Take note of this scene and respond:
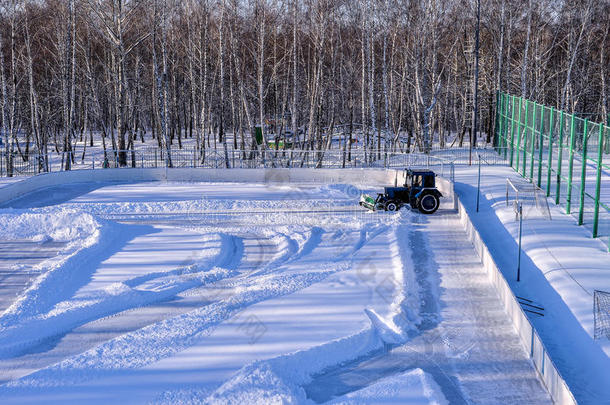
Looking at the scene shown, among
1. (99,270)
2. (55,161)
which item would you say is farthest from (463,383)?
(55,161)

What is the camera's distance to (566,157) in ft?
74.6

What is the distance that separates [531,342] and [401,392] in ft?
9.17

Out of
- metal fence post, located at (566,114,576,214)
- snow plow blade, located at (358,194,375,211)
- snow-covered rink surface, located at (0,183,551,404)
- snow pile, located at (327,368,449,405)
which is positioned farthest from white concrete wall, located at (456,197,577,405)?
snow plow blade, located at (358,194,375,211)

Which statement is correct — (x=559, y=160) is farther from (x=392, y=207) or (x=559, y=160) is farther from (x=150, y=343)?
(x=150, y=343)

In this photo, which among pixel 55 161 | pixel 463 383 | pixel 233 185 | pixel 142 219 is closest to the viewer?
pixel 463 383

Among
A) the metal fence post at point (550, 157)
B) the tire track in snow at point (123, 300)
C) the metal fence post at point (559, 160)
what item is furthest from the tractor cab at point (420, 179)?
the tire track in snow at point (123, 300)

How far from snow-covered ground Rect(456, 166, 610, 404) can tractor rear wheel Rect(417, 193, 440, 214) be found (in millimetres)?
1377

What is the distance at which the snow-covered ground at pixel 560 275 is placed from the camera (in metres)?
11.1

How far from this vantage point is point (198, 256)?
17719 millimetres

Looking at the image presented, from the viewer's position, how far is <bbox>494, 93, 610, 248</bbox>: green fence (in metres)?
19.4

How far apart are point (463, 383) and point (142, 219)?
14.9m

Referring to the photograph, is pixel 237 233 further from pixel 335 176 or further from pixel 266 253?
pixel 335 176

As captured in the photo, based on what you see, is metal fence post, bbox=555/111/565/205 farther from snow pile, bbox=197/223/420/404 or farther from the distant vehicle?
snow pile, bbox=197/223/420/404

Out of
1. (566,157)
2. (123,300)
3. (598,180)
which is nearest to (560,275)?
(598,180)
